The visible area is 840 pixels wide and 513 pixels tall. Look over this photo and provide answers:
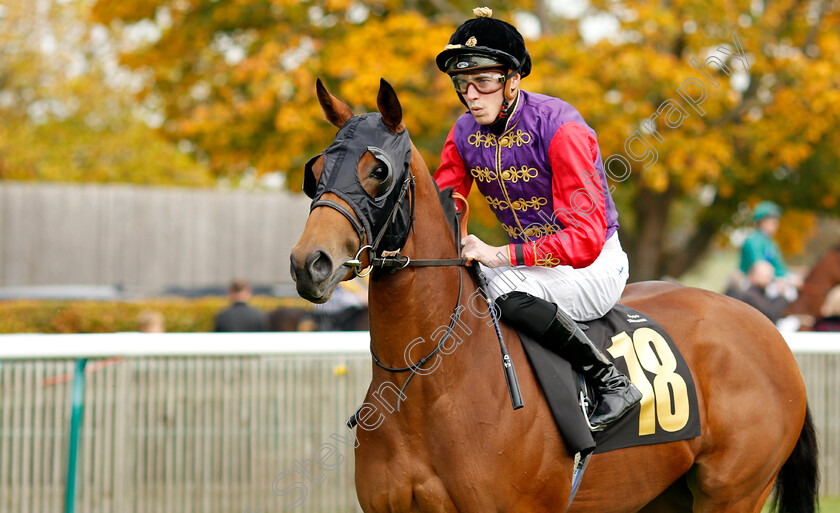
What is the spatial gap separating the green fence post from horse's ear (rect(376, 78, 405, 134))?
2543mm

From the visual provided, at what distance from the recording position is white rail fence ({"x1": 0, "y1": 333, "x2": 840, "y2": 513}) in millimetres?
4348

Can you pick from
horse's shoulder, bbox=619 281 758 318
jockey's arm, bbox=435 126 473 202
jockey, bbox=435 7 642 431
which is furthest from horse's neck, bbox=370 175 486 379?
horse's shoulder, bbox=619 281 758 318

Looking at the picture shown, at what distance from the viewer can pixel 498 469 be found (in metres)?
2.73

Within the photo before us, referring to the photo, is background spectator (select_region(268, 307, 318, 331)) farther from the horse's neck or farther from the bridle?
the bridle

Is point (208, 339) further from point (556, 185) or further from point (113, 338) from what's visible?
point (556, 185)

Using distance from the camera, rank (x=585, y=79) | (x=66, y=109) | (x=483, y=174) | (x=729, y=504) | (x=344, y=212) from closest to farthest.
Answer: (x=344, y=212)
(x=483, y=174)
(x=729, y=504)
(x=585, y=79)
(x=66, y=109)

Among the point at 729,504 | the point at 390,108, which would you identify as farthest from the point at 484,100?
the point at 729,504

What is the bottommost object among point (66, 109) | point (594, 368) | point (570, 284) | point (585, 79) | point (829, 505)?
point (829, 505)

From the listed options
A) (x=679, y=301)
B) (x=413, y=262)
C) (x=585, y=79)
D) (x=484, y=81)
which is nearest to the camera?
(x=413, y=262)

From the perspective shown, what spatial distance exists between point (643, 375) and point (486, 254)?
90 cm

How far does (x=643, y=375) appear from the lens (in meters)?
3.32

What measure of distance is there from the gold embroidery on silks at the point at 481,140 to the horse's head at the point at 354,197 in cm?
57

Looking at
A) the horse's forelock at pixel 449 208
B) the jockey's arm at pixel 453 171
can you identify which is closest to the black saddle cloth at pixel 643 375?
the horse's forelock at pixel 449 208

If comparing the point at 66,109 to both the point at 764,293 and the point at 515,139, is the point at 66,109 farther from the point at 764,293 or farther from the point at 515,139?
the point at 515,139
